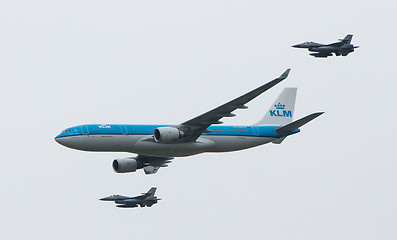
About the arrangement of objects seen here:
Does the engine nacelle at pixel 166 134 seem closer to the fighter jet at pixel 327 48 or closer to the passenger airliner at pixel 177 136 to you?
the passenger airliner at pixel 177 136

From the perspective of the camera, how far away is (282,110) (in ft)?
285

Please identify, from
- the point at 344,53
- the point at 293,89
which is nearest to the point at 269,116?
the point at 293,89

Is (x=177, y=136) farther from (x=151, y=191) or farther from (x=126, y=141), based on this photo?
(x=151, y=191)

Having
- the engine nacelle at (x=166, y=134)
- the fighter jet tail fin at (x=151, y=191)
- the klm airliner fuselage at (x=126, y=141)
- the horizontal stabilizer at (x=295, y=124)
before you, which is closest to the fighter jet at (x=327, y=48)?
the horizontal stabilizer at (x=295, y=124)

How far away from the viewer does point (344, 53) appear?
80.7 meters

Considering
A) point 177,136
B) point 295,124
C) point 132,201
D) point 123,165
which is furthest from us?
point 132,201

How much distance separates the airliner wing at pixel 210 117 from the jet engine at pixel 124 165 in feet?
27.4

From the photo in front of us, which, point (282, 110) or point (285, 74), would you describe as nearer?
point (285, 74)

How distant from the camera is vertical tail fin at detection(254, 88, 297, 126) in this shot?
85.5 metres

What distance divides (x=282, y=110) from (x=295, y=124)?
22.1ft

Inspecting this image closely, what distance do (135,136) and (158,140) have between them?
7.18ft

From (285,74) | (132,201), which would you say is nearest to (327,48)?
(285,74)

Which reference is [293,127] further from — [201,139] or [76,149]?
[76,149]

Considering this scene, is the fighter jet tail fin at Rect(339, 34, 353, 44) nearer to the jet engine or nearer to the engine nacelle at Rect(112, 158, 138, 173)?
the jet engine
